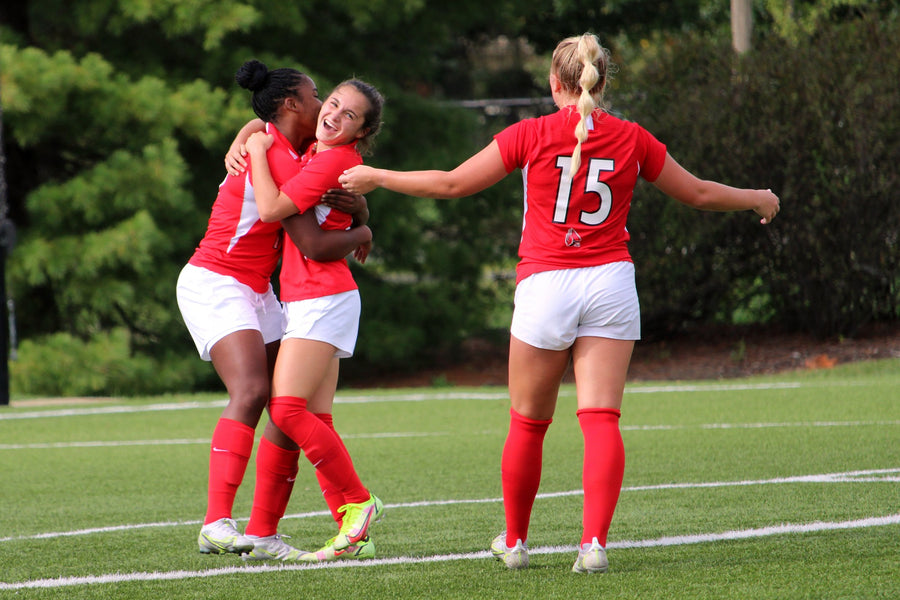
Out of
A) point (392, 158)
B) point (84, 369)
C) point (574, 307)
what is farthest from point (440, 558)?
point (392, 158)

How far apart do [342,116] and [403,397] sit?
298 inches

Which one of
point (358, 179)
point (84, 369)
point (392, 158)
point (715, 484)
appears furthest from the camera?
point (392, 158)

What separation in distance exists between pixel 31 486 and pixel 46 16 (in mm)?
11141

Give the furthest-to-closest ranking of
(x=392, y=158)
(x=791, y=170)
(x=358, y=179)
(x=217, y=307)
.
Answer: (x=392, y=158), (x=791, y=170), (x=217, y=307), (x=358, y=179)

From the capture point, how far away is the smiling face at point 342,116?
14.5ft

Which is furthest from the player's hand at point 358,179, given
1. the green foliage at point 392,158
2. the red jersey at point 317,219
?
the green foliage at point 392,158

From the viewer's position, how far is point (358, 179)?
13.4 ft

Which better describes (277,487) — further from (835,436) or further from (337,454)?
(835,436)

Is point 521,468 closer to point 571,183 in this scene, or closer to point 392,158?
point 571,183

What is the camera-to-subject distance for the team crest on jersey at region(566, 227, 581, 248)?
13.0ft

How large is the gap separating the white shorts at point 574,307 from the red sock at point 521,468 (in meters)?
0.34

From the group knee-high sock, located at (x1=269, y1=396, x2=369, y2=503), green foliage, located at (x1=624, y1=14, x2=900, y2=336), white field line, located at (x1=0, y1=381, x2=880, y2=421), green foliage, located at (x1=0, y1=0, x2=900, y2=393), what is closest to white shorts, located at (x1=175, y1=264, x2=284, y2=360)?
knee-high sock, located at (x1=269, y1=396, x2=369, y2=503)

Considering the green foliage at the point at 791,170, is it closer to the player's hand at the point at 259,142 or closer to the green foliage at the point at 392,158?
the green foliage at the point at 392,158

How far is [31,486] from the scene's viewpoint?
22.4 feet
